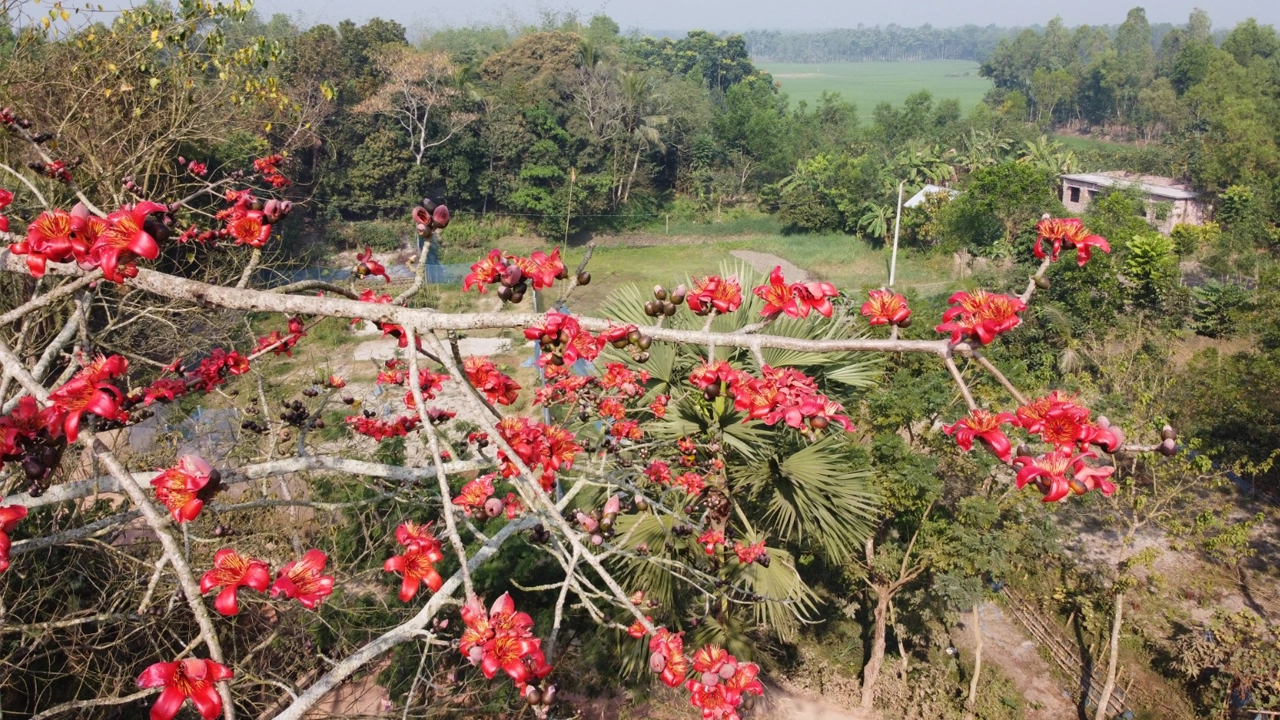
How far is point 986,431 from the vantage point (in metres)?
1.46

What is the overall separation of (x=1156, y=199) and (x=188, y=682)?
31.9 meters

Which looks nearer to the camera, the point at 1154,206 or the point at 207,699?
the point at 207,699

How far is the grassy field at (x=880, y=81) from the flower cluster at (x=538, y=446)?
245 ft

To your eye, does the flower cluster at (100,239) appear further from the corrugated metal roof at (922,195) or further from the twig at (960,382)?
the corrugated metal roof at (922,195)

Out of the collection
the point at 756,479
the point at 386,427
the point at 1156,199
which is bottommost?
the point at 1156,199

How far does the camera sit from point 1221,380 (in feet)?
28.8

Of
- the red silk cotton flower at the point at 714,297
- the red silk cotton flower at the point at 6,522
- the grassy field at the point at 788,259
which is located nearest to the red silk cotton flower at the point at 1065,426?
the red silk cotton flower at the point at 714,297

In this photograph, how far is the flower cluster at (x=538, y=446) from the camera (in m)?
2.12

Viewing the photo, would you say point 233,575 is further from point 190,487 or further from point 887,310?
point 887,310

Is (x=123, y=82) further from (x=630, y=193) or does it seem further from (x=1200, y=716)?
(x=630, y=193)

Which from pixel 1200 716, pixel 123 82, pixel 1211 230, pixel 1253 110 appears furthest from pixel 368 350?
pixel 1253 110

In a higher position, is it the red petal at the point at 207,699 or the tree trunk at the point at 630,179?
the red petal at the point at 207,699

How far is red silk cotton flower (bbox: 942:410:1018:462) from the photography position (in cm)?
141

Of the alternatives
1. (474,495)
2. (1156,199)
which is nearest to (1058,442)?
(474,495)
